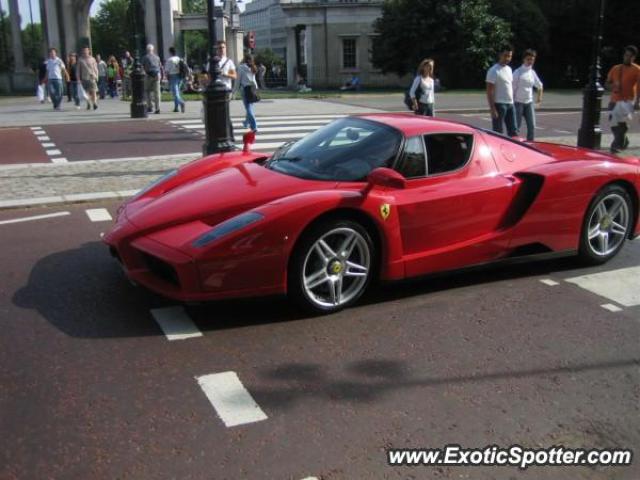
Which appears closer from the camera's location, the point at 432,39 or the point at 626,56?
the point at 626,56

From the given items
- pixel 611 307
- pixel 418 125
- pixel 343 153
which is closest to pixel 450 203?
pixel 418 125

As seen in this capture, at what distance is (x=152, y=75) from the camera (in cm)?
1889

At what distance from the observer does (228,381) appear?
3.61 meters

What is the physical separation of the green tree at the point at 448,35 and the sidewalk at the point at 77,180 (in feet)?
104

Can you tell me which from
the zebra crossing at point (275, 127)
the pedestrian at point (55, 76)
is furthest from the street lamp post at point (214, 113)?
the pedestrian at point (55, 76)

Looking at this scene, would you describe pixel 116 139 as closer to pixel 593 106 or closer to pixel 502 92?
pixel 502 92

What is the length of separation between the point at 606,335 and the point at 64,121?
15.9 meters

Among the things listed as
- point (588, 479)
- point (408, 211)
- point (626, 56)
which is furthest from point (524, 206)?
point (626, 56)

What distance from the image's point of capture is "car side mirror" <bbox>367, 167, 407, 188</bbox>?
4492 millimetres

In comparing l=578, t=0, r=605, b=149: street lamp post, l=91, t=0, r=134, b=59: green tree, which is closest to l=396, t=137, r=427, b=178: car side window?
l=578, t=0, r=605, b=149: street lamp post

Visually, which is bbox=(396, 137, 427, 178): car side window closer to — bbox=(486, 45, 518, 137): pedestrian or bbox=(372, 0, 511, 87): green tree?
bbox=(486, 45, 518, 137): pedestrian

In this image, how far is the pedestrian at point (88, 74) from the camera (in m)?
19.6

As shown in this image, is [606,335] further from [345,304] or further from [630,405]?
[345,304]

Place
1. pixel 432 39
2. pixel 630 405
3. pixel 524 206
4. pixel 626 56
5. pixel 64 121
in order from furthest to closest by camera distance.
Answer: pixel 432 39 < pixel 64 121 < pixel 626 56 < pixel 524 206 < pixel 630 405
